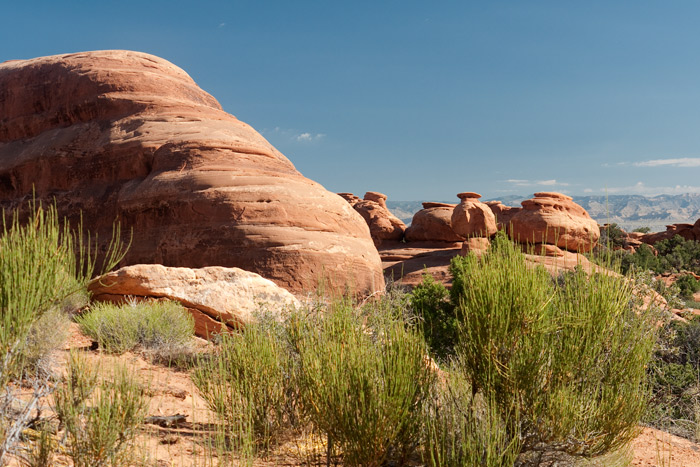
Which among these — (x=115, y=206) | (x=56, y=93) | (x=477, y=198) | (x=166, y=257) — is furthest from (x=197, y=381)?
(x=477, y=198)

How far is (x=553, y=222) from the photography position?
3120 centimetres

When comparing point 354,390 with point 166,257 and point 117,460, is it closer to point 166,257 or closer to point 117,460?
point 117,460

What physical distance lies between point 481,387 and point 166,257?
12.7 m

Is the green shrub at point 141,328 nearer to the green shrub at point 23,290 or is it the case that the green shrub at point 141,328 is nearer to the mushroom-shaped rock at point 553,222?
the green shrub at point 23,290

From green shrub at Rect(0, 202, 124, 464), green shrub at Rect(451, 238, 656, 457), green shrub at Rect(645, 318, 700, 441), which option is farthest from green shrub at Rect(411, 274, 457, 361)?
green shrub at Rect(0, 202, 124, 464)

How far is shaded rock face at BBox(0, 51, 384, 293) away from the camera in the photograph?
14.4m

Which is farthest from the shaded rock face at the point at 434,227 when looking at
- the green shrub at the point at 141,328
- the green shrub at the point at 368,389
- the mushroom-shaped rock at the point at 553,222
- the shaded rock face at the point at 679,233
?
the green shrub at the point at 368,389

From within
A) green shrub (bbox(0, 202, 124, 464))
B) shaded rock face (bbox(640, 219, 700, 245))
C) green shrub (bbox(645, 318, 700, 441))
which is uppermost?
shaded rock face (bbox(640, 219, 700, 245))

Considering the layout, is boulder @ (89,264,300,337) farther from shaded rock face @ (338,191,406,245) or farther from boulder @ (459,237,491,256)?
shaded rock face @ (338,191,406,245)

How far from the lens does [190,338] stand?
31.4ft

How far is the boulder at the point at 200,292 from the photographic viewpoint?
1086 cm

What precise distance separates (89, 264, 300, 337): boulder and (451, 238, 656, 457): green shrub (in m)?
6.87

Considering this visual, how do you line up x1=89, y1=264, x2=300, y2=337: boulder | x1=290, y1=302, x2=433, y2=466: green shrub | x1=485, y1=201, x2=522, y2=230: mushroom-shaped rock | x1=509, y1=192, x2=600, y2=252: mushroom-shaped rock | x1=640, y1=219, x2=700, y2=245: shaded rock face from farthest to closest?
x1=640, y1=219, x2=700, y2=245: shaded rock face < x1=485, y1=201, x2=522, y2=230: mushroom-shaped rock < x1=509, y1=192, x2=600, y2=252: mushroom-shaped rock < x1=89, y1=264, x2=300, y2=337: boulder < x1=290, y1=302, x2=433, y2=466: green shrub

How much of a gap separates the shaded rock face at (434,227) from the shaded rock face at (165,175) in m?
22.6
